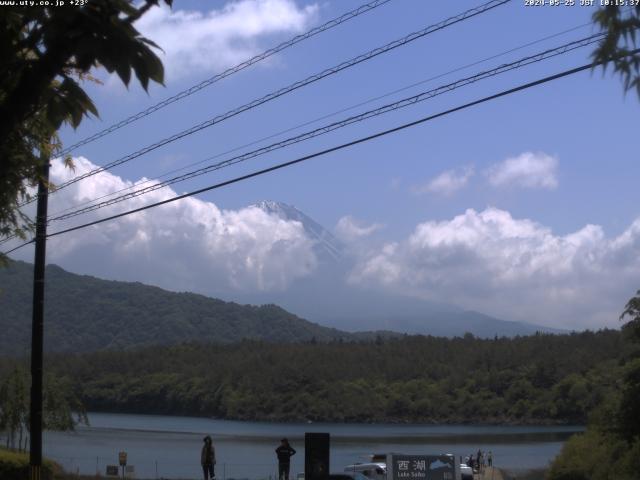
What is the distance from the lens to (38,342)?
20641mm

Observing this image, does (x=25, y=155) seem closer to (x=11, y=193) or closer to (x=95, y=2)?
(x=11, y=193)

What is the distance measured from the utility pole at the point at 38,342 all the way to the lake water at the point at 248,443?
88.9 feet

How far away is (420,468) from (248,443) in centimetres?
5812

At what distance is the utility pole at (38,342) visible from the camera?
19953 mm

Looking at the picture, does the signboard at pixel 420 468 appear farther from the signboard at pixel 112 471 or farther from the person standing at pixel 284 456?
the signboard at pixel 112 471

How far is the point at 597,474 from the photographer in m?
30.6

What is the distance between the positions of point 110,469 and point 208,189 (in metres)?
21.2

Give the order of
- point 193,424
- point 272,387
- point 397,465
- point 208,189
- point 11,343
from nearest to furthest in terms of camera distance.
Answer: point 208,189 < point 397,465 < point 193,424 < point 272,387 < point 11,343

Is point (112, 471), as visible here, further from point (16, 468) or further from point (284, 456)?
point (16, 468)

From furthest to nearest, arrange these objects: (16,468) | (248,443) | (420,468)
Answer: (248,443), (420,468), (16,468)

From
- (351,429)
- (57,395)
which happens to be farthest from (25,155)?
(351,429)

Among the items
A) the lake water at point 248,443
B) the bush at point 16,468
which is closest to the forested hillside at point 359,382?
the lake water at point 248,443

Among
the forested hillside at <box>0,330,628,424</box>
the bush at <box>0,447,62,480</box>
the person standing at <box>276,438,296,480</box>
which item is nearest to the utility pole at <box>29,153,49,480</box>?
the bush at <box>0,447,62,480</box>

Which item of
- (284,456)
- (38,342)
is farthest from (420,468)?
(38,342)
